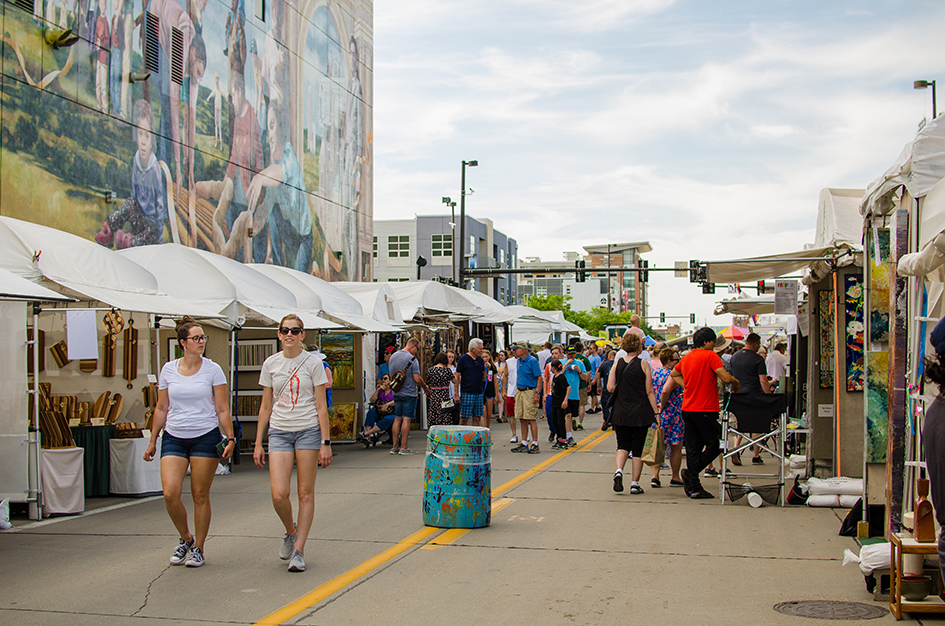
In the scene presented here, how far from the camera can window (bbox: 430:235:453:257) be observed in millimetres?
81000

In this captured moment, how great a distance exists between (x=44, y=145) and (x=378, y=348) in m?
9.90

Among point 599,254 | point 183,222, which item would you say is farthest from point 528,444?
point 599,254

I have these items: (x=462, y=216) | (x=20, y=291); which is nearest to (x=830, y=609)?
(x=20, y=291)

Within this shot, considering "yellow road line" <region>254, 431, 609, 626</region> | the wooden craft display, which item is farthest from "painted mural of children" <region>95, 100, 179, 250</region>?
"yellow road line" <region>254, 431, 609, 626</region>

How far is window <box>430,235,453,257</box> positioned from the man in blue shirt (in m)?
64.6

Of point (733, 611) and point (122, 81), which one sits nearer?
point (733, 611)

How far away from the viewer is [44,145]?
14984mm

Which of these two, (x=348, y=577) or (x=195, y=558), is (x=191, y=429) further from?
(x=348, y=577)

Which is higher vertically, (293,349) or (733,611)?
(293,349)

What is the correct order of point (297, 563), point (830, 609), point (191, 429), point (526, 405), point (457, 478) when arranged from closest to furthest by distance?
point (830, 609)
point (297, 563)
point (191, 429)
point (457, 478)
point (526, 405)

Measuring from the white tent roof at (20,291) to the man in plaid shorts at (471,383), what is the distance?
30.0 ft

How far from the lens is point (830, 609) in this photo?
5.97 meters

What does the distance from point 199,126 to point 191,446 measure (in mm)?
13834

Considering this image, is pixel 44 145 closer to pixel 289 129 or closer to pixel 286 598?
pixel 289 129
